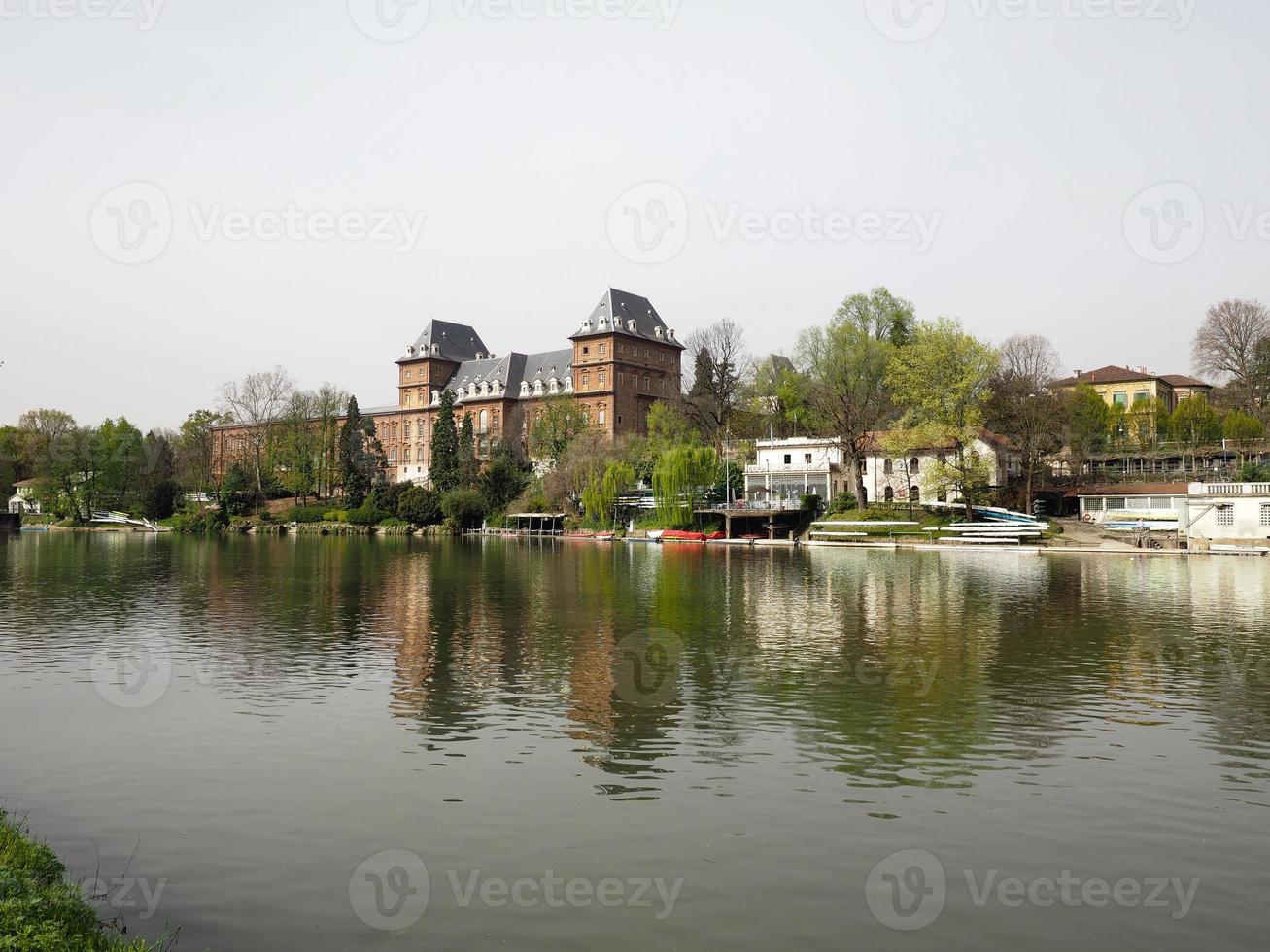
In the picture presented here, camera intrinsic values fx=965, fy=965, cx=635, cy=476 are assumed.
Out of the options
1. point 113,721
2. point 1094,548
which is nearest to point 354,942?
point 113,721

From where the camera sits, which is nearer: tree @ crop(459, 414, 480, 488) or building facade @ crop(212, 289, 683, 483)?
tree @ crop(459, 414, 480, 488)

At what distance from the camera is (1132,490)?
63.2 meters

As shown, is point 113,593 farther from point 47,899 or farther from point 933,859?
point 933,859

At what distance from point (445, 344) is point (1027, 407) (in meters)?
73.3

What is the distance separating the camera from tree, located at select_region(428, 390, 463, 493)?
90688 millimetres

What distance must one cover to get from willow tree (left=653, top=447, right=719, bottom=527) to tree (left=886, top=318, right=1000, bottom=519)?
16.0m

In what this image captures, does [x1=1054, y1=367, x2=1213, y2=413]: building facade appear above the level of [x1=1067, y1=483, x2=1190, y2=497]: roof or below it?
above

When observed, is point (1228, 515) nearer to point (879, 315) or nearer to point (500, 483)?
point (879, 315)

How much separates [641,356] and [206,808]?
95.4 m

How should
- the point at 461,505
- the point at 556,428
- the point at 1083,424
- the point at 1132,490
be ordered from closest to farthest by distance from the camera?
the point at 1132,490
the point at 1083,424
the point at 461,505
the point at 556,428

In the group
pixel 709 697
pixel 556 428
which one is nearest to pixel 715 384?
pixel 556 428

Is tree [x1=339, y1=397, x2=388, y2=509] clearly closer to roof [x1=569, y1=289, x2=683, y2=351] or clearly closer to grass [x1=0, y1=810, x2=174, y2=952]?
roof [x1=569, y1=289, x2=683, y2=351]

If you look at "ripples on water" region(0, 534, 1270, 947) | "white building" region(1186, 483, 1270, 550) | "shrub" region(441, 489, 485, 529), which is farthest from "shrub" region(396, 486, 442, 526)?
"white building" region(1186, 483, 1270, 550)

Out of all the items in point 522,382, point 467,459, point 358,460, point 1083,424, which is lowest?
point 467,459
